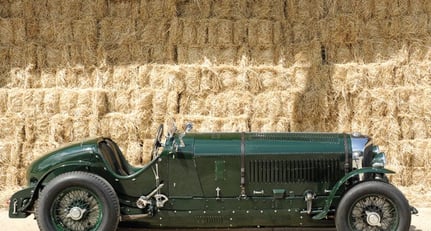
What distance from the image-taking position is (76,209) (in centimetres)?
594

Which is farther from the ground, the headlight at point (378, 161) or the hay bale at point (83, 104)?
the hay bale at point (83, 104)

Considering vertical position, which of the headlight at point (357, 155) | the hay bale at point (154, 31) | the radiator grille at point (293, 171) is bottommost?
the radiator grille at point (293, 171)

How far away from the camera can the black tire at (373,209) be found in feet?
19.1

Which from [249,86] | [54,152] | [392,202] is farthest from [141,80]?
[392,202]

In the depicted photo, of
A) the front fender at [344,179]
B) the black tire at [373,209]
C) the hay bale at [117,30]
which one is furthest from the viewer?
the hay bale at [117,30]

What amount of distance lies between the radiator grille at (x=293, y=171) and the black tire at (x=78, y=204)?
53.4 inches

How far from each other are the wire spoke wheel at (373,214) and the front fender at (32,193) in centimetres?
254

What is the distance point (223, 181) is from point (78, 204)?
4.48ft

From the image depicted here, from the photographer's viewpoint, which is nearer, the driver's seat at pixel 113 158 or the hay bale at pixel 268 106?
the driver's seat at pixel 113 158

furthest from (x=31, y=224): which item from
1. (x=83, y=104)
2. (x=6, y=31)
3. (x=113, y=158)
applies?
(x=6, y=31)

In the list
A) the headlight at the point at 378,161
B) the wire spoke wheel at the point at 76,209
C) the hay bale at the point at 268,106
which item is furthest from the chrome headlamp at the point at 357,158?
the hay bale at the point at 268,106

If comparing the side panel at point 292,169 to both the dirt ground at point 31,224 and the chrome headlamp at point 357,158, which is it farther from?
the dirt ground at point 31,224

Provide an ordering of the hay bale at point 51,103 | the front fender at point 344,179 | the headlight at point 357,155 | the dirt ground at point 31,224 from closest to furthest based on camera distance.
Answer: the front fender at point 344,179 → the headlight at point 357,155 → the dirt ground at point 31,224 → the hay bale at point 51,103

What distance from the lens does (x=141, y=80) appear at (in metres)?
9.08
